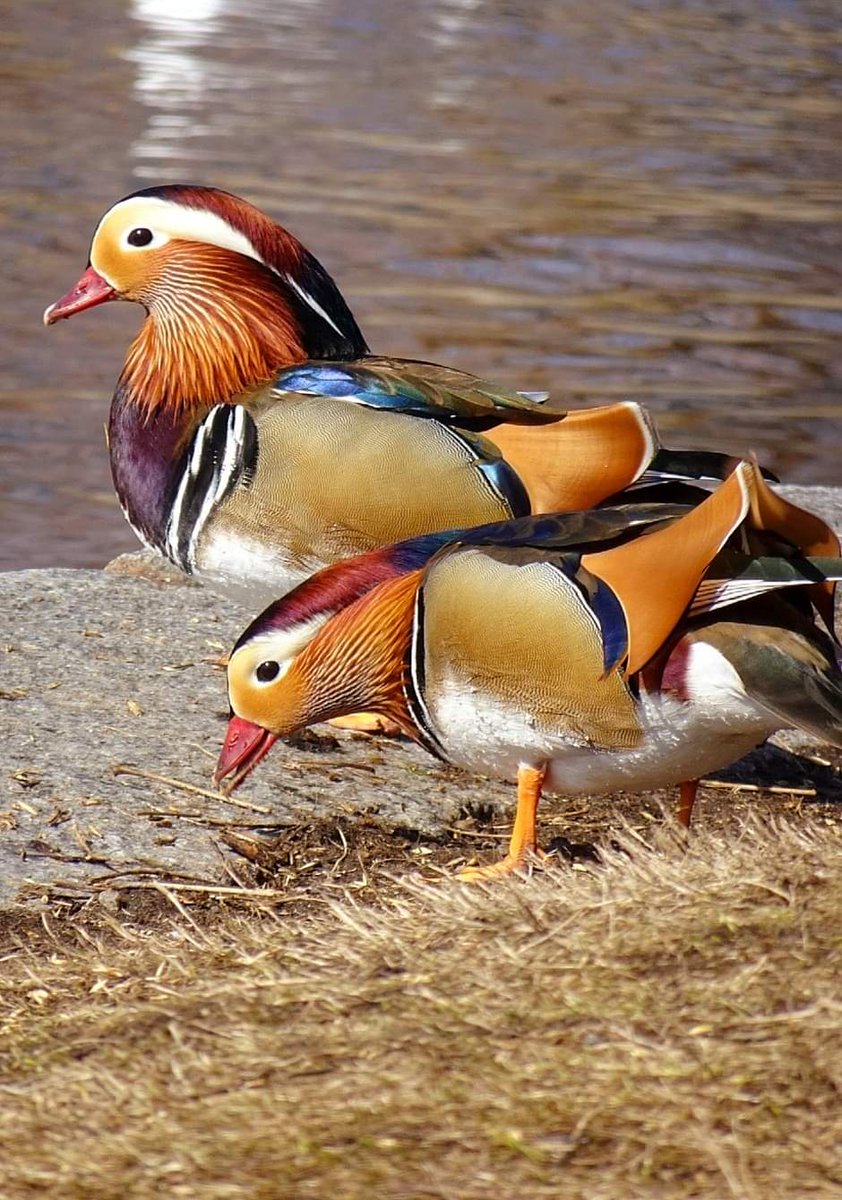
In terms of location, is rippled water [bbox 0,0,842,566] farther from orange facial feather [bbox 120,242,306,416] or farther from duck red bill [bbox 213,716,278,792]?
duck red bill [bbox 213,716,278,792]

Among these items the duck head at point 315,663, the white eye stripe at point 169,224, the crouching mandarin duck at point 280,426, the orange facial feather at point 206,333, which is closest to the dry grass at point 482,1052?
the duck head at point 315,663

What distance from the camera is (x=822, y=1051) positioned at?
7.36 ft

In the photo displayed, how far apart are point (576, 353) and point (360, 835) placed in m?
5.17

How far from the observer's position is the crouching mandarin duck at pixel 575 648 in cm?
315

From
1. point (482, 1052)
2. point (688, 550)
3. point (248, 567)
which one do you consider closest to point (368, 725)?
point (248, 567)

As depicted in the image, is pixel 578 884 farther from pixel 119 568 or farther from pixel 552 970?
pixel 119 568

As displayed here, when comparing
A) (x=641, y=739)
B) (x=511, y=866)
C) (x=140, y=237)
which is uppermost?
(x=140, y=237)

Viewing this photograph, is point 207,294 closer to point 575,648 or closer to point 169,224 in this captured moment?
point 169,224

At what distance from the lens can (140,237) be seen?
14.5 ft

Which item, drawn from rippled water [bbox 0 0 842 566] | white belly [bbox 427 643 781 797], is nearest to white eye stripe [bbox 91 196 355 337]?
white belly [bbox 427 643 781 797]

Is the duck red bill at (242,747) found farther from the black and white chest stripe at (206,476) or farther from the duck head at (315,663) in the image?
the black and white chest stripe at (206,476)

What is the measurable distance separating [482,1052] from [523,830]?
46.2 inches

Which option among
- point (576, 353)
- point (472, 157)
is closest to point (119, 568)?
point (576, 353)

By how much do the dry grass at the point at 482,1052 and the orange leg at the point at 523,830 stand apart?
50 centimetres
